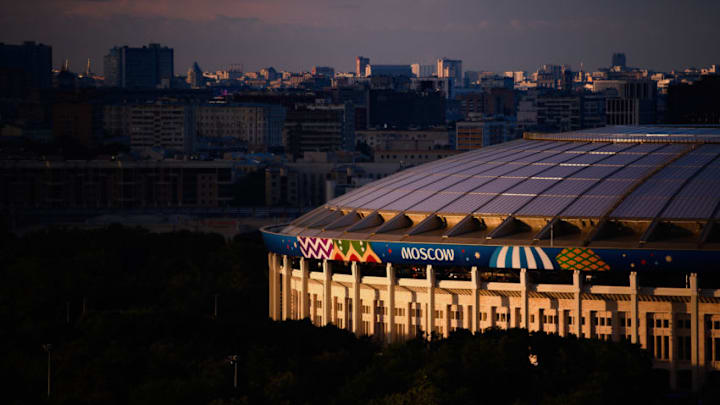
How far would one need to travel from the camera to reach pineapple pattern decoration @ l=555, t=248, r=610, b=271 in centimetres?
6738

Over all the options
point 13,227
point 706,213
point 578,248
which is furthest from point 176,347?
point 13,227

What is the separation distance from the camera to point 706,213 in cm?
6875

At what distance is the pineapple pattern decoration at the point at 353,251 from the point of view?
72.4m

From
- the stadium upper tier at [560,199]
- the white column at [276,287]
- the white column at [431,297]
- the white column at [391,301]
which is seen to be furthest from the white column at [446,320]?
the white column at [276,287]

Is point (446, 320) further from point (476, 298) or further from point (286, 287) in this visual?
point (286, 287)

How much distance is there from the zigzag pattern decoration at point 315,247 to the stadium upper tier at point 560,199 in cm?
78

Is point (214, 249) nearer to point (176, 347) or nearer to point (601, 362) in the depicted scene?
point (176, 347)

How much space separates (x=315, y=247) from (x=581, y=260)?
12.9 metres

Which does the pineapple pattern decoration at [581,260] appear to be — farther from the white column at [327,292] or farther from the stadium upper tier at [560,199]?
the white column at [327,292]

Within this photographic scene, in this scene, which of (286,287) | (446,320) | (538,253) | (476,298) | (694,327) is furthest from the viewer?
(286,287)

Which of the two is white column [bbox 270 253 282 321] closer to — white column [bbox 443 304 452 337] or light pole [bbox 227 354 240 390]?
white column [bbox 443 304 452 337]

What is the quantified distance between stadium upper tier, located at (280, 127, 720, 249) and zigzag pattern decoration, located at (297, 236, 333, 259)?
0.78m

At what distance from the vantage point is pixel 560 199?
7238cm

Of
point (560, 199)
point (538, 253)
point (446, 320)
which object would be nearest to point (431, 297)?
point (446, 320)
